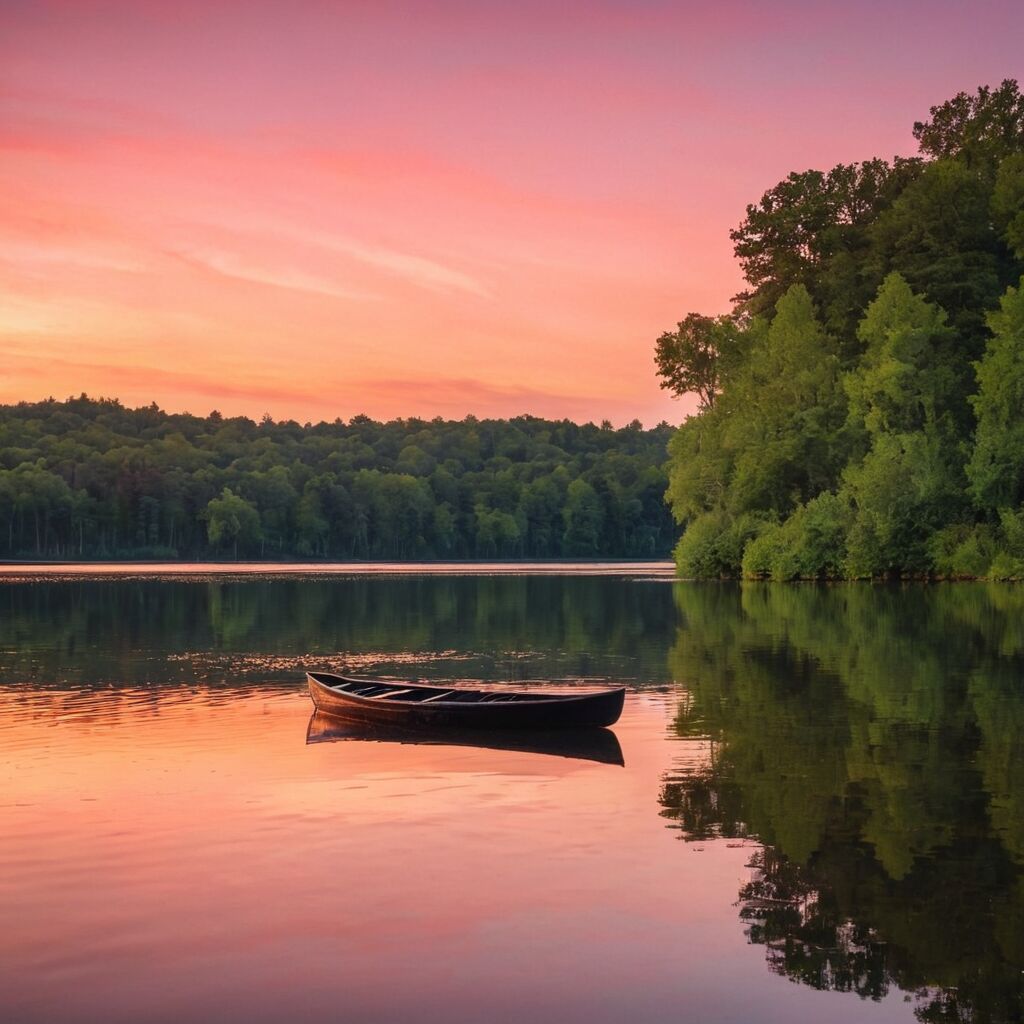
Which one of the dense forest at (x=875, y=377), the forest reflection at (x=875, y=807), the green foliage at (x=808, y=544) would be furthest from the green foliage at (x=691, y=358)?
the forest reflection at (x=875, y=807)

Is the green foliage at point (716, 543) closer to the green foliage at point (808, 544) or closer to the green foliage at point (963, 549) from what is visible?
the green foliage at point (808, 544)

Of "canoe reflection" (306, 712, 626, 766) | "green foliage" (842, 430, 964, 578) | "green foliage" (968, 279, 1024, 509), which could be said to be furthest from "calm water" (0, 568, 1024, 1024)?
"green foliage" (842, 430, 964, 578)

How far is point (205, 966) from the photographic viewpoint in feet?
35.4

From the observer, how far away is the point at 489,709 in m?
23.4

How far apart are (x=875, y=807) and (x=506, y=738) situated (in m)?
8.10

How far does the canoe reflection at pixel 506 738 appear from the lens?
21922mm

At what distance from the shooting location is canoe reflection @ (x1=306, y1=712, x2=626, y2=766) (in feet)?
71.9

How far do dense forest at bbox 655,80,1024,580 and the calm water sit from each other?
48.3 m

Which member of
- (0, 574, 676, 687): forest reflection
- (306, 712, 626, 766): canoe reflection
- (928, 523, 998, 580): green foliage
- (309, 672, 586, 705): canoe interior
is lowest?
(0, 574, 676, 687): forest reflection

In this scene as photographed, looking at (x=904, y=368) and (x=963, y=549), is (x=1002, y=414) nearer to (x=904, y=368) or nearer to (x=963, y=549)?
(x=904, y=368)

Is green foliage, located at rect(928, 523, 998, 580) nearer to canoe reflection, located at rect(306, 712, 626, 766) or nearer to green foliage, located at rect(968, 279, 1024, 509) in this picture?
green foliage, located at rect(968, 279, 1024, 509)

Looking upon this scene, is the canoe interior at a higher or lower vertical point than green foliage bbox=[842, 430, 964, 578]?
lower

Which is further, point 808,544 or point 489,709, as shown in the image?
point 808,544

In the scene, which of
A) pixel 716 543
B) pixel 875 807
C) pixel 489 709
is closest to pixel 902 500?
pixel 716 543
